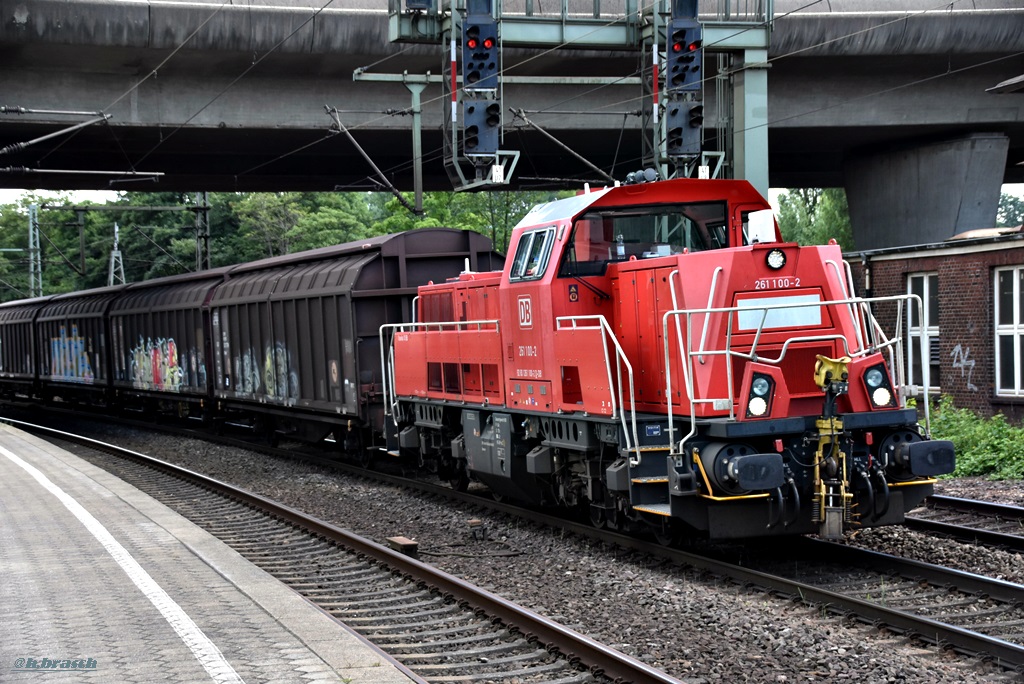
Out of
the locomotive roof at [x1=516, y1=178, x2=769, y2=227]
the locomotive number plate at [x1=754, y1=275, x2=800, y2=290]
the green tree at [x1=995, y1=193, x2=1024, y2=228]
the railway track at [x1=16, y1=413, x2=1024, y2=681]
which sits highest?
the green tree at [x1=995, y1=193, x2=1024, y2=228]

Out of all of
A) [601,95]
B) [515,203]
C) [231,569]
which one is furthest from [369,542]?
[515,203]

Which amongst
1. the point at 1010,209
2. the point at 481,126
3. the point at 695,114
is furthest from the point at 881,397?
the point at 1010,209

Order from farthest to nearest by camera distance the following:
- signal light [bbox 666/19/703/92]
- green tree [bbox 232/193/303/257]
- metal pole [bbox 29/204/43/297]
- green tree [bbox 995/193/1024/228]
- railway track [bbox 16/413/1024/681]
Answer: green tree [bbox 995/193/1024/228] → green tree [bbox 232/193/303/257] → metal pole [bbox 29/204/43/297] → signal light [bbox 666/19/703/92] → railway track [bbox 16/413/1024/681]

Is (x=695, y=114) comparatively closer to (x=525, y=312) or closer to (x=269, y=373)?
(x=525, y=312)

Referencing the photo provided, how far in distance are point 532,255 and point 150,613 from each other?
519cm

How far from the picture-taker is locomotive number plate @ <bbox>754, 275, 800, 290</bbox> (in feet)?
30.8

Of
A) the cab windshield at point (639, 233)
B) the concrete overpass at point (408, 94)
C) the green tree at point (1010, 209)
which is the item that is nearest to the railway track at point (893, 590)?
the cab windshield at point (639, 233)

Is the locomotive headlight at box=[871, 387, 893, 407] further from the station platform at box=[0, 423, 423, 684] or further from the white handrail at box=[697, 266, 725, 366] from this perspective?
the station platform at box=[0, 423, 423, 684]

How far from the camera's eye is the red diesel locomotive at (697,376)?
8.94 metres

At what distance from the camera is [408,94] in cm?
2709

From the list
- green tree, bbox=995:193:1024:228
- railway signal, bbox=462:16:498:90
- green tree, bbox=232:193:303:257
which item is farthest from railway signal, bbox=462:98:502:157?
green tree, bbox=995:193:1024:228

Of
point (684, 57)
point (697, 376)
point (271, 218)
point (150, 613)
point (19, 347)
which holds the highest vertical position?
point (271, 218)

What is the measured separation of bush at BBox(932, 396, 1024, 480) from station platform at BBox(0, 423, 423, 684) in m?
10.6

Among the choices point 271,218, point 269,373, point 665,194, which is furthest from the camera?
point 271,218
